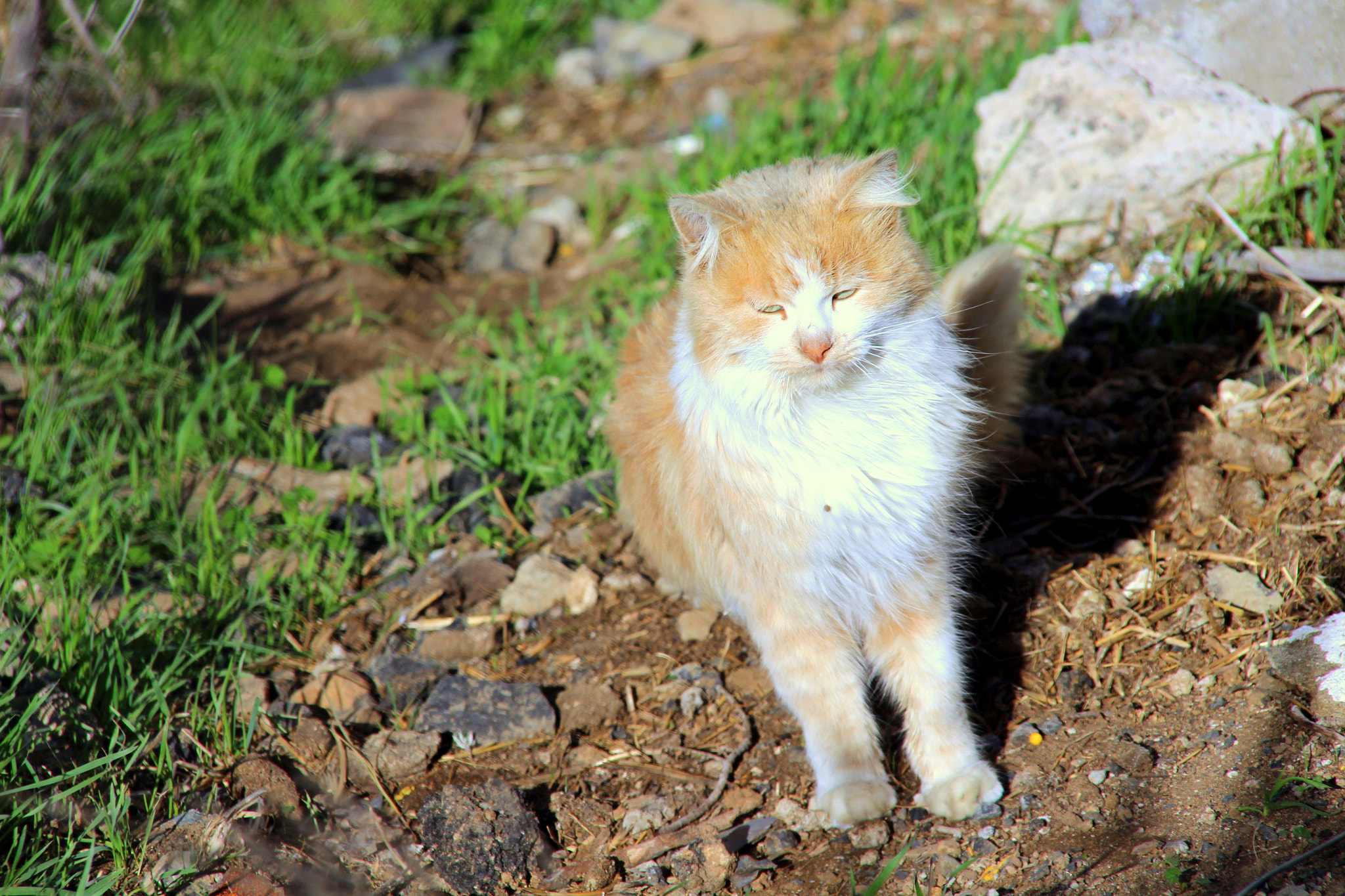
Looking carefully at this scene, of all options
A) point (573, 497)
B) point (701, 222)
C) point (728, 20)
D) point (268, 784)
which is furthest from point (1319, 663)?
point (728, 20)

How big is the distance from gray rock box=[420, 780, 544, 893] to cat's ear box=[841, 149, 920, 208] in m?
1.60

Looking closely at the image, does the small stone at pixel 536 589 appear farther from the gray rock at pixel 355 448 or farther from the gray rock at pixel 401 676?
the gray rock at pixel 355 448

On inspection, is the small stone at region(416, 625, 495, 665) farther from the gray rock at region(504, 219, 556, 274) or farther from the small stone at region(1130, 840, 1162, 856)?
the gray rock at region(504, 219, 556, 274)

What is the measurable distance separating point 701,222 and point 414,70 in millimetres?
4712

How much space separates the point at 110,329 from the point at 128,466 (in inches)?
23.9

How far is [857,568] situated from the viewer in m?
2.22

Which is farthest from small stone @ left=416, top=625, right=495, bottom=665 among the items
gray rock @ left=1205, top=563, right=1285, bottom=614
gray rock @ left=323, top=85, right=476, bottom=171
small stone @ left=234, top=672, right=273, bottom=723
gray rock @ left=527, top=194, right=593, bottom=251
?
gray rock @ left=323, top=85, right=476, bottom=171

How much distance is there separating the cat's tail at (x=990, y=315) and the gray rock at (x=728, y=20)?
3.95 metres

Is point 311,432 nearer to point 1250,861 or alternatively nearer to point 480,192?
point 480,192

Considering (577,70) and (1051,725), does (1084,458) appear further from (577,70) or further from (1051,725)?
(577,70)

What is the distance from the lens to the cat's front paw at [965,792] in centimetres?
218

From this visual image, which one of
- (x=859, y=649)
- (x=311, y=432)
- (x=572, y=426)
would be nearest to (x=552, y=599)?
(x=572, y=426)

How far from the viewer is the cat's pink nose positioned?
195 centimetres

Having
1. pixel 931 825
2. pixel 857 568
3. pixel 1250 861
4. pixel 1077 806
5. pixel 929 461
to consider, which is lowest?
pixel 931 825
